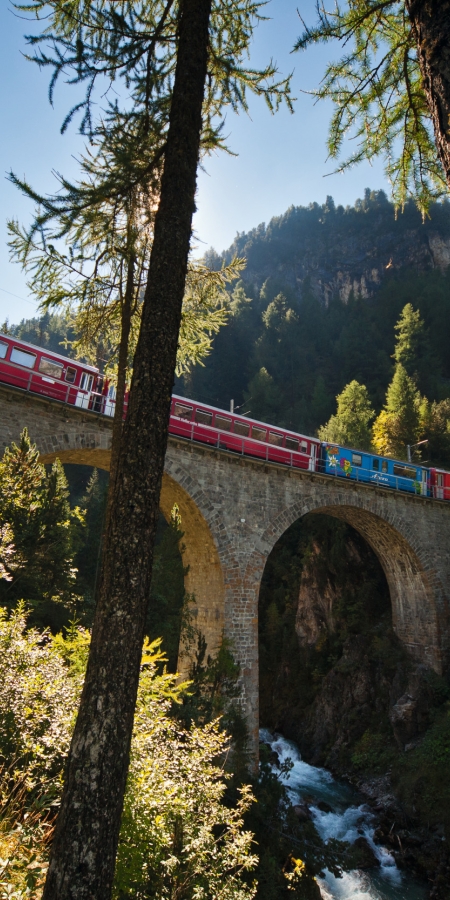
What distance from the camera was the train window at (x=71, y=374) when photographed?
40.3 feet

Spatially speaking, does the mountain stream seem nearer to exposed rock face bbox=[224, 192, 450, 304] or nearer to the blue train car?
the blue train car

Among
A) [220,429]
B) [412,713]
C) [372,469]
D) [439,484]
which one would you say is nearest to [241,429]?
[220,429]

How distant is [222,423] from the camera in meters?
14.9

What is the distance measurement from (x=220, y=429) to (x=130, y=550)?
1114 centimetres

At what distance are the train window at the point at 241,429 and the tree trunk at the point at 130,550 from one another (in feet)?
36.0

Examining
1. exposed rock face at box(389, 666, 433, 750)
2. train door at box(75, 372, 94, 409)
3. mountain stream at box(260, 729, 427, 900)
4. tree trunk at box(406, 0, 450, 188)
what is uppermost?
train door at box(75, 372, 94, 409)

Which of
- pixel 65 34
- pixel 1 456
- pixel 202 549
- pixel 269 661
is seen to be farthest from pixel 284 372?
pixel 65 34

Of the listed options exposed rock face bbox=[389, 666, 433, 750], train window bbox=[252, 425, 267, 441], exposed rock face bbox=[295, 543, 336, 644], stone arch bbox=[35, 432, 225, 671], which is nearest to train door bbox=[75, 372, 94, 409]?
stone arch bbox=[35, 432, 225, 671]

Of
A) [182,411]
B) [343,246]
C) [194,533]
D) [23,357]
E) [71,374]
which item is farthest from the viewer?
[343,246]

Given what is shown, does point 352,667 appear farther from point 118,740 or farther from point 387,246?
point 387,246

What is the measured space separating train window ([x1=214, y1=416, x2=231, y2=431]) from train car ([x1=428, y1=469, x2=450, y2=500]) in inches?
351

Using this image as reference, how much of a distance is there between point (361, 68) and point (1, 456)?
9365 mm

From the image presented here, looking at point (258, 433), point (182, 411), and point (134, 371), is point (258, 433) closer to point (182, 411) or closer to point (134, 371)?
point (182, 411)

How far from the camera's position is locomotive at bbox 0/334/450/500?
1130 centimetres
